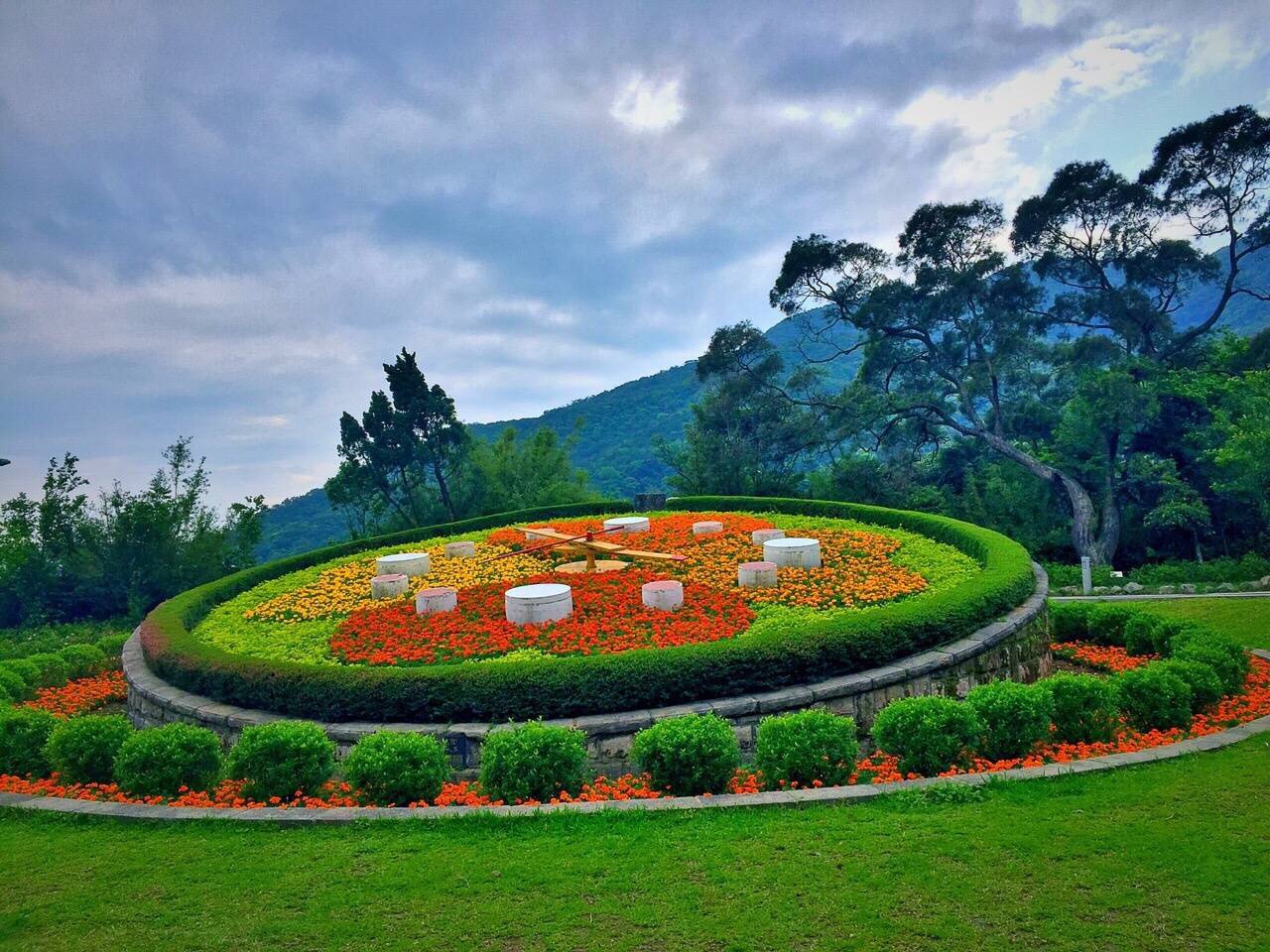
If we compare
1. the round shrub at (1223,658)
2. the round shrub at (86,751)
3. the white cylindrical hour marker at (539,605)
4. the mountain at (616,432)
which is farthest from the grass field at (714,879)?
the mountain at (616,432)

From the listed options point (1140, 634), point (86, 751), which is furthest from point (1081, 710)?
point (86, 751)

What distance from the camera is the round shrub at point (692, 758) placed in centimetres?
569

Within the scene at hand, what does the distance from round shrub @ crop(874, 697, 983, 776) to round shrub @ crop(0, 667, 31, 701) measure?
12348 millimetres

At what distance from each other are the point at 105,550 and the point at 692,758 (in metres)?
21.9

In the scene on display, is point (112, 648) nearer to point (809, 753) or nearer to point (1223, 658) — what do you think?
point (809, 753)

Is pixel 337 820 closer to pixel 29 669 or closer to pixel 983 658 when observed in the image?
pixel 983 658

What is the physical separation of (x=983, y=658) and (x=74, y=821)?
348 inches

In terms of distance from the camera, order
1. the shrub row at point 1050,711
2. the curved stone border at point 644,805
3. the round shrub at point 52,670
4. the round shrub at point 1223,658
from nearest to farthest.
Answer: the curved stone border at point 644,805
the shrub row at point 1050,711
the round shrub at point 1223,658
the round shrub at point 52,670

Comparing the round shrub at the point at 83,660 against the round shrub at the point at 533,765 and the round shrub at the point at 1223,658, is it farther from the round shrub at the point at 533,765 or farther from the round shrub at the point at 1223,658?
the round shrub at the point at 1223,658

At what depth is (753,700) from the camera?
6.91 m

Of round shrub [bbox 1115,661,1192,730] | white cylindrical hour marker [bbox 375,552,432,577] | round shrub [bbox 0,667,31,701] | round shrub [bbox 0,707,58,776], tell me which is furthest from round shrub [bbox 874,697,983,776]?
round shrub [bbox 0,667,31,701]

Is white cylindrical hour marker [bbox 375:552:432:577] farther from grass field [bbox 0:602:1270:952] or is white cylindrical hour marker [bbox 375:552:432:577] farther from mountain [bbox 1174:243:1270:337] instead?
mountain [bbox 1174:243:1270:337]

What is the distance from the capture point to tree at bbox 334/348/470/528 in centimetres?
2731

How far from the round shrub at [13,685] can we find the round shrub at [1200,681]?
49.4ft
